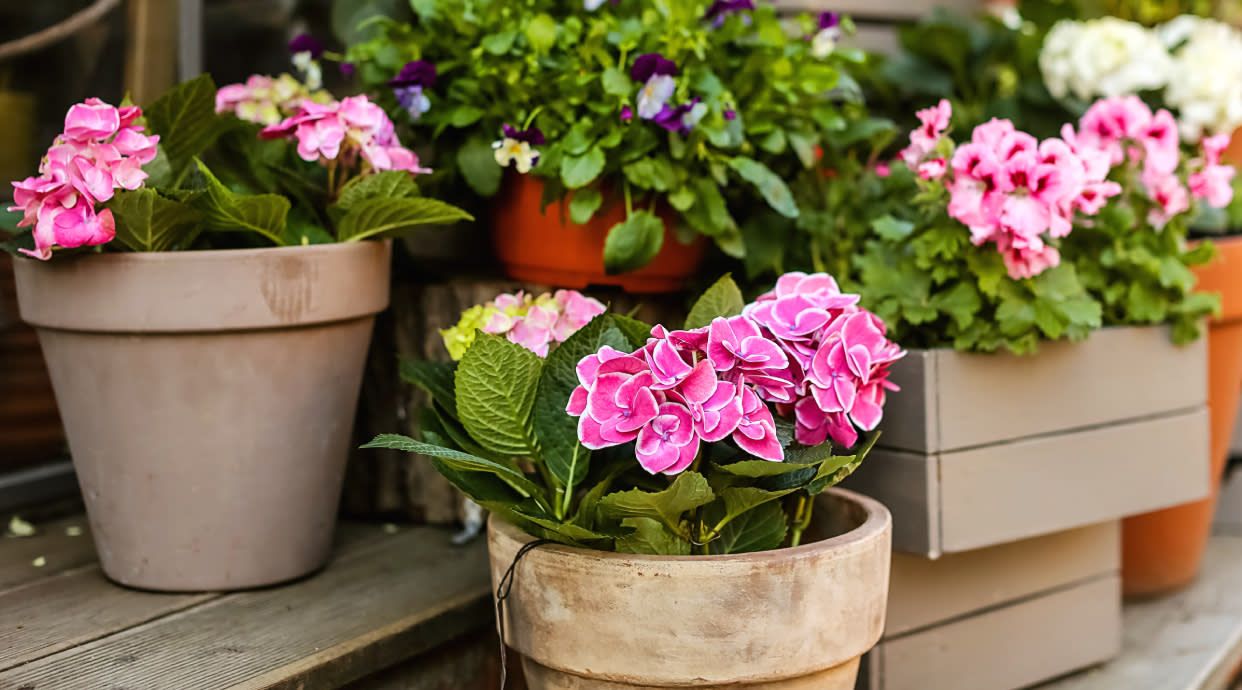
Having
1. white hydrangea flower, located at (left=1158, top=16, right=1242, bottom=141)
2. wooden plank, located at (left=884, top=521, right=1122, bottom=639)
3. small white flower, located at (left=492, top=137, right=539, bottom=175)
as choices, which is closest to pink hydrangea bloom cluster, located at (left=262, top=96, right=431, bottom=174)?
small white flower, located at (left=492, top=137, right=539, bottom=175)

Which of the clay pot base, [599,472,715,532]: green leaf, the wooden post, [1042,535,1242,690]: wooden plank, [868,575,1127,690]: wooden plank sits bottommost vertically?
[1042,535,1242,690]: wooden plank

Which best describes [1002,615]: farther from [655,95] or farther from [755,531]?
[655,95]

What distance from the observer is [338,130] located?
61.2 inches

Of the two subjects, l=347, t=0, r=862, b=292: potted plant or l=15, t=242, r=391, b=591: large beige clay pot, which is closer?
l=15, t=242, r=391, b=591: large beige clay pot

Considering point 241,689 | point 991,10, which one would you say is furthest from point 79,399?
point 991,10

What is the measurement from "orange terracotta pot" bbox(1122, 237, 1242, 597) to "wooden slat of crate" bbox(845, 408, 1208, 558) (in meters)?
0.28

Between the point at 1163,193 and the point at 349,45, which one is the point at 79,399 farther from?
the point at 1163,193

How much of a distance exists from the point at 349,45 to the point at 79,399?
708 mm

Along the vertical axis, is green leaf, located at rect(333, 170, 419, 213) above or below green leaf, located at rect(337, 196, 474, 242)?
above

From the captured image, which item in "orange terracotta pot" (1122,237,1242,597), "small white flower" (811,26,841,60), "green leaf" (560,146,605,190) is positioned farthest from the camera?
"orange terracotta pot" (1122,237,1242,597)

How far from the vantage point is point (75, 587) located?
160 centimetres

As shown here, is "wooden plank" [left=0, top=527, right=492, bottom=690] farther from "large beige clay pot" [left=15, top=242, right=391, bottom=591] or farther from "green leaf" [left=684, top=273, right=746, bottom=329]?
"green leaf" [left=684, top=273, right=746, bottom=329]

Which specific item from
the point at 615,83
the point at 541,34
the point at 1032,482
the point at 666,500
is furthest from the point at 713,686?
the point at 541,34

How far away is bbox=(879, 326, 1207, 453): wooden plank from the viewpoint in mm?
1593
